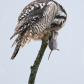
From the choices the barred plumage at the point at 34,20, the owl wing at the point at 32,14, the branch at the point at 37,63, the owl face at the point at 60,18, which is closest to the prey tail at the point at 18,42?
the barred plumage at the point at 34,20

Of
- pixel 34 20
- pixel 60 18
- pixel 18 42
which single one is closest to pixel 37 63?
pixel 18 42

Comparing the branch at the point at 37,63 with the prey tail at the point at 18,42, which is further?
the branch at the point at 37,63

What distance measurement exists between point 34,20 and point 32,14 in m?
0.10

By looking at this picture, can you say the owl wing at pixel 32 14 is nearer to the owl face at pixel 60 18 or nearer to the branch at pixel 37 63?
the owl face at pixel 60 18

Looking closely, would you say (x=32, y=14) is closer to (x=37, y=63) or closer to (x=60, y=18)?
(x=60, y=18)

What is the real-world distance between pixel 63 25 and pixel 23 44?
2.87ft

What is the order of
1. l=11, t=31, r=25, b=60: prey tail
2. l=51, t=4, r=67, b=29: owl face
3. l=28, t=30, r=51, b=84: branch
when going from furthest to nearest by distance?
l=51, t=4, r=67, b=29: owl face, l=28, t=30, r=51, b=84: branch, l=11, t=31, r=25, b=60: prey tail

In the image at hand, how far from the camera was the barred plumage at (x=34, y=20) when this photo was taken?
9.71 feet

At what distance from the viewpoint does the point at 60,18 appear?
332 centimetres

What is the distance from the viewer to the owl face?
3.28 m

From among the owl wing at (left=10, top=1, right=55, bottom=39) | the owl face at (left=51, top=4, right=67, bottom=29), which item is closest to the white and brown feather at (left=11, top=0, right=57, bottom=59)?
the owl wing at (left=10, top=1, right=55, bottom=39)

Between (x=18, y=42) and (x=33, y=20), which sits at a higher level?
(x=33, y=20)

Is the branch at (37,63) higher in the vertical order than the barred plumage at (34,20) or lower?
lower

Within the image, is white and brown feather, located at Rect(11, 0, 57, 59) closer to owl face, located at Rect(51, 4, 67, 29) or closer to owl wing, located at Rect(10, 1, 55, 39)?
owl wing, located at Rect(10, 1, 55, 39)
